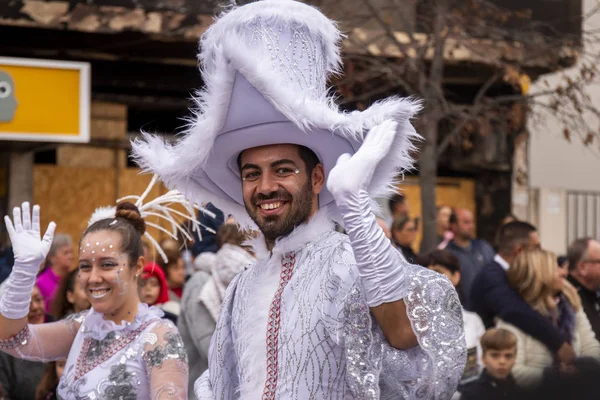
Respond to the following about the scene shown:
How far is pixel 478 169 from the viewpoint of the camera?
541 inches

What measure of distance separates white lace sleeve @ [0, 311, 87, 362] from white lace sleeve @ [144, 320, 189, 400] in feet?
1.29

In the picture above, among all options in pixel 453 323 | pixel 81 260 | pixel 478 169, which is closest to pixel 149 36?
pixel 478 169

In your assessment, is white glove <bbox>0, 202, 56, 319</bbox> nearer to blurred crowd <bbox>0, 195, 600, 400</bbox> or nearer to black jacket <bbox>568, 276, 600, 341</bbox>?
blurred crowd <bbox>0, 195, 600, 400</bbox>

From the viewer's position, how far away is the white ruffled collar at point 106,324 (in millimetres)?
4113

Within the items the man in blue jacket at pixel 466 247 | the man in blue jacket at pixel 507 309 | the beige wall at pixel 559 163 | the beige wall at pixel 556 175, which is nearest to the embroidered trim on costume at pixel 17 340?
the man in blue jacket at pixel 507 309

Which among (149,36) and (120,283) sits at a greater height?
(149,36)

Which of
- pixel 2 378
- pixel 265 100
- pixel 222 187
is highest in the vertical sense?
pixel 265 100

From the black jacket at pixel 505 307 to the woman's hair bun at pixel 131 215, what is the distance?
275 cm

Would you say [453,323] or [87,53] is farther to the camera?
[87,53]

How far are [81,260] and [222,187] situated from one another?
103 cm

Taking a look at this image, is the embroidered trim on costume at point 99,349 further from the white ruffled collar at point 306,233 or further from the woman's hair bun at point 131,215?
the white ruffled collar at point 306,233

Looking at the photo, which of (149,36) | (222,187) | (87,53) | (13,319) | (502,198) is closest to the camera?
(222,187)

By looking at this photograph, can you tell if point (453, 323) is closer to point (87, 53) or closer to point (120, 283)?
point (120, 283)

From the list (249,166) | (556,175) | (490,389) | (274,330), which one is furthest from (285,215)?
(556,175)
